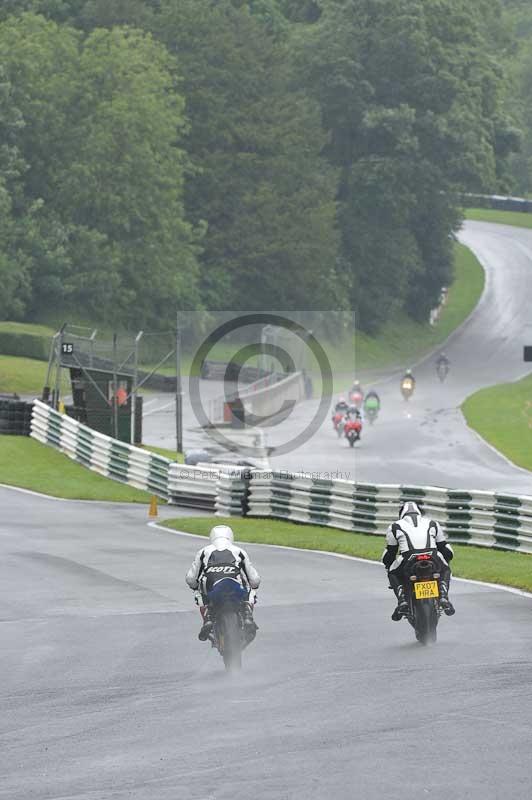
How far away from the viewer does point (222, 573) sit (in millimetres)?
14359

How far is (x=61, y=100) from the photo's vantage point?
8331 cm

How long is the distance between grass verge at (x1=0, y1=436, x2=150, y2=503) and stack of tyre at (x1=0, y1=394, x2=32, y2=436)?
0.59 metres

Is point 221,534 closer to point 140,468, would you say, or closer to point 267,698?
point 267,698

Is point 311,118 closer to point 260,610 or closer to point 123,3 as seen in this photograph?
point 123,3

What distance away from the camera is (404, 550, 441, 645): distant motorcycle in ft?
50.4

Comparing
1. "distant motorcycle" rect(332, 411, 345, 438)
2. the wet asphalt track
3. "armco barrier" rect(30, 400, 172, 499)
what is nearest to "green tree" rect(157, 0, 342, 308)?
"distant motorcycle" rect(332, 411, 345, 438)

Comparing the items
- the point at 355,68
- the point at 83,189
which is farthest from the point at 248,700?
the point at 355,68

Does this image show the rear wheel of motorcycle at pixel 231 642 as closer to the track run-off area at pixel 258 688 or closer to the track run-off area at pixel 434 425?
the track run-off area at pixel 258 688

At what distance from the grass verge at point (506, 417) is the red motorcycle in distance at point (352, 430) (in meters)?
4.80

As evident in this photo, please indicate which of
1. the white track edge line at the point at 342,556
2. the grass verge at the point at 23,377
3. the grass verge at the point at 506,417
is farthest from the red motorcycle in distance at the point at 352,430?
the white track edge line at the point at 342,556

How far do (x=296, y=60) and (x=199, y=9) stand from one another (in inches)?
423

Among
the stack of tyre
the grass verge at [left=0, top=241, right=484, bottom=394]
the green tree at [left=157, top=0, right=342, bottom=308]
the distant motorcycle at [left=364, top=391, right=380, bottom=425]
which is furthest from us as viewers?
the green tree at [left=157, top=0, right=342, bottom=308]

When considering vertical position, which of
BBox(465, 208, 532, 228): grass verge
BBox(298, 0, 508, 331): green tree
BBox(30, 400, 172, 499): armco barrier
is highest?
BBox(298, 0, 508, 331): green tree

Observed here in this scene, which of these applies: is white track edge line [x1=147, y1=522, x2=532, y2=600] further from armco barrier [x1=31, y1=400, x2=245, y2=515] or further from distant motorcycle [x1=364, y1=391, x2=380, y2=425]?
distant motorcycle [x1=364, y1=391, x2=380, y2=425]
